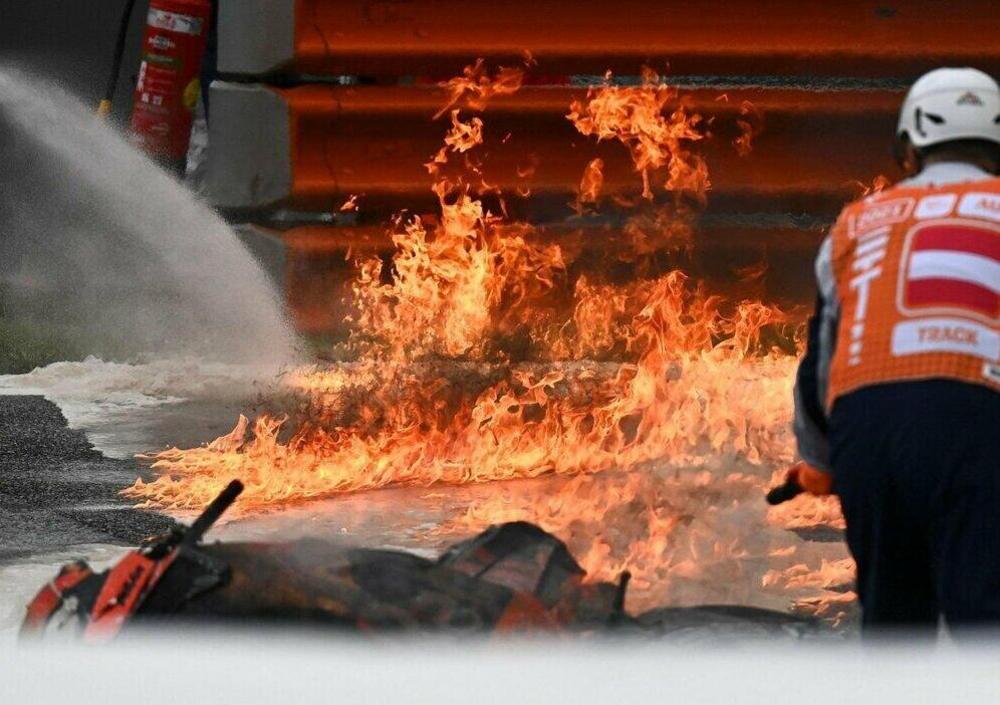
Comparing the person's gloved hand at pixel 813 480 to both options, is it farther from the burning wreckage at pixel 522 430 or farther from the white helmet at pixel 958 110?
the white helmet at pixel 958 110

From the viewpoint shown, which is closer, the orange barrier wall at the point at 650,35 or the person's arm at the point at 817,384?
the person's arm at the point at 817,384

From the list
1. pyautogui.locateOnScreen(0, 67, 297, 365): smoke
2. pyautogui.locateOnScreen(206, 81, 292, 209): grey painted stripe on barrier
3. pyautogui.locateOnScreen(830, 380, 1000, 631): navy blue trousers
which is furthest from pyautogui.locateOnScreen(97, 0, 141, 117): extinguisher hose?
pyautogui.locateOnScreen(830, 380, 1000, 631): navy blue trousers

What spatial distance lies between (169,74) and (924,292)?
7.47m

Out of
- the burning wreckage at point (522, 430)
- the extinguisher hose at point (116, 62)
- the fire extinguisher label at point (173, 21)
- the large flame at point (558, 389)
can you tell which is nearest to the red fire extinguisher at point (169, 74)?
the fire extinguisher label at point (173, 21)

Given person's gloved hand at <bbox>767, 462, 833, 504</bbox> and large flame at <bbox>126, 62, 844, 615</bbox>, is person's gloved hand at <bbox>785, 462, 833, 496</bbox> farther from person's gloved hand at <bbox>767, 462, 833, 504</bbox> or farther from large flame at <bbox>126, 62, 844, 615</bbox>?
large flame at <bbox>126, 62, 844, 615</bbox>

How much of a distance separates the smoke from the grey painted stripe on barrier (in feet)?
0.71

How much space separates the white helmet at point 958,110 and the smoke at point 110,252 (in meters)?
5.22

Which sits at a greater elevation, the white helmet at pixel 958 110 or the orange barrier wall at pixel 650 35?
the orange barrier wall at pixel 650 35

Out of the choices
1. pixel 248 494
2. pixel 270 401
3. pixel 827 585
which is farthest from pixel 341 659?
pixel 270 401

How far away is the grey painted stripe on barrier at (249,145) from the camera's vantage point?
8.00m

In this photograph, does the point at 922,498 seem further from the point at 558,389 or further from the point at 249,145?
the point at 249,145

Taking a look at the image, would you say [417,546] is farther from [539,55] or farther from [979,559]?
[539,55]

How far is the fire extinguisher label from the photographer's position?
966 cm

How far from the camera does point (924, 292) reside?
9.59ft
